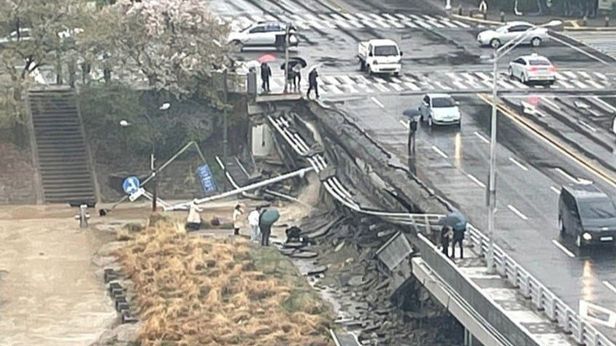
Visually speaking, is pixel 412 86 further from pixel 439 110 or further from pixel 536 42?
pixel 536 42

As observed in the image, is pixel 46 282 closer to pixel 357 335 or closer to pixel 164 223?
pixel 164 223

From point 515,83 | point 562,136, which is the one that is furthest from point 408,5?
point 562,136

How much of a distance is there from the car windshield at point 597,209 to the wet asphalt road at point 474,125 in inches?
46.7

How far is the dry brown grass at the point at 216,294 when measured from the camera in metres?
54.2

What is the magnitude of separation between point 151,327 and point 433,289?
10.1 meters

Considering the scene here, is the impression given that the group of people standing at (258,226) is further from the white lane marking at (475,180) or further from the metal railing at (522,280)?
the white lane marking at (475,180)

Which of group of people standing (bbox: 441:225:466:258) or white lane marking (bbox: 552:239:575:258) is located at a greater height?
group of people standing (bbox: 441:225:466:258)

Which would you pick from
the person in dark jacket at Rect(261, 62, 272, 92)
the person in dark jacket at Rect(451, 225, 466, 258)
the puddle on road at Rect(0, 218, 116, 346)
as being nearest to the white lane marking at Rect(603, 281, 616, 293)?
the person in dark jacket at Rect(451, 225, 466, 258)

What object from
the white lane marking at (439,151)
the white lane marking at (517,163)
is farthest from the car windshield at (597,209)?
the white lane marking at (439,151)

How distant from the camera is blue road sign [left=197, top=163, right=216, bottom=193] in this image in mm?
75219

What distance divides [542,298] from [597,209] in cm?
759

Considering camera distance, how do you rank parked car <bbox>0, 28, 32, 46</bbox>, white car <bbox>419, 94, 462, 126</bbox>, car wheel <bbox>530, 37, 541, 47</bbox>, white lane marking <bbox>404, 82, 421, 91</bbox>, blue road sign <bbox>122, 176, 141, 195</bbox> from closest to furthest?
blue road sign <bbox>122, 176, 141, 195</bbox> → white car <bbox>419, 94, 462, 126</bbox> → parked car <bbox>0, 28, 32, 46</bbox> → white lane marking <bbox>404, 82, 421, 91</bbox> → car wheel <bbox>530, 37, 541, 47</bbox>

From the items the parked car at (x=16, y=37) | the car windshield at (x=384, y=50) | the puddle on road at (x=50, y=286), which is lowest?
the puddle on road at (x=50, y=286)

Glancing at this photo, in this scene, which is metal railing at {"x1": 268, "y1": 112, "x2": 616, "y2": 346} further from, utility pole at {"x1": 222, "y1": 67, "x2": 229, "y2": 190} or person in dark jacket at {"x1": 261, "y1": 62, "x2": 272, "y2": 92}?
person in dark jacket at {"x1": 261, "y1": 62, "x2": 272, "y2": 92}
